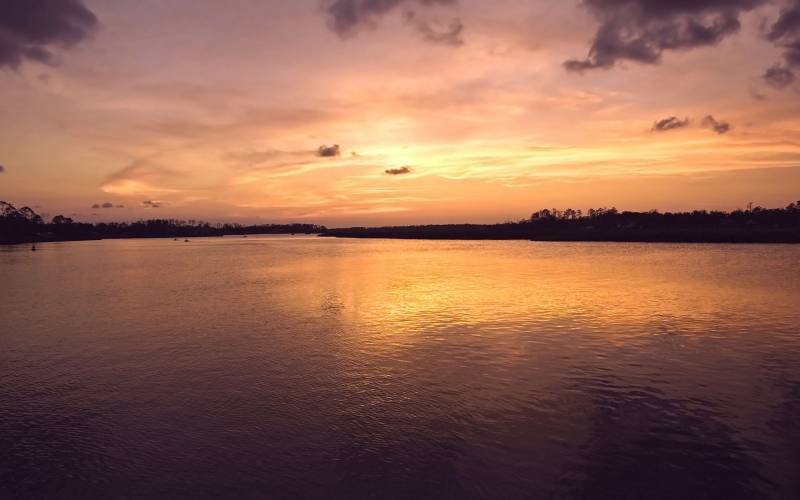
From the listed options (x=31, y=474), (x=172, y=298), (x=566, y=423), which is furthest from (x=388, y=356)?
(x=172, y=298)

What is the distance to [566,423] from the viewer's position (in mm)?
12133

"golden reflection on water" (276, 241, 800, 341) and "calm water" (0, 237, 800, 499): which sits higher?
"golden reflection on water" (276, 241, 800, 341)

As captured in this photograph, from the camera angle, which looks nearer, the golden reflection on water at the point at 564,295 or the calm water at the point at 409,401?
the calm water at the point at 409,401

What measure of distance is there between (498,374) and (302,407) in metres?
6.71

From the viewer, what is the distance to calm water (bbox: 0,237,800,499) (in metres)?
9.88

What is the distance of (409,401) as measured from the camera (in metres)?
13.9

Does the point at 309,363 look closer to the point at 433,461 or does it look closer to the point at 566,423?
the point at 433,461

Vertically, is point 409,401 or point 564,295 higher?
Answer: point 564,295

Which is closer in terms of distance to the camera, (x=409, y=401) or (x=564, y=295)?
(x=409, y=401)

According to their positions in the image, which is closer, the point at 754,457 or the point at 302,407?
the point at 754,457

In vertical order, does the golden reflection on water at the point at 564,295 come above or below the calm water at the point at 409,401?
above

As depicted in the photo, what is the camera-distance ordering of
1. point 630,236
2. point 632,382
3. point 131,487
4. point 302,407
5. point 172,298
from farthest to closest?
point 630,236 → point 172,298 → point 632,382 → point 302,407 → point 131,487

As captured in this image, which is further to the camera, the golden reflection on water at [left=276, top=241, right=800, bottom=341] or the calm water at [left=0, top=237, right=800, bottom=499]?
the golden reflection on water at [left=276, top=241, right=800, bottom=341]

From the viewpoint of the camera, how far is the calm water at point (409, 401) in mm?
9875
